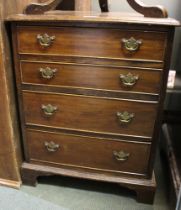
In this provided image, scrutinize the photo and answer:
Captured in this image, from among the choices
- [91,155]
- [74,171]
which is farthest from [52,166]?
[91,155]

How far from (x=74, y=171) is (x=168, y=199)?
505mm

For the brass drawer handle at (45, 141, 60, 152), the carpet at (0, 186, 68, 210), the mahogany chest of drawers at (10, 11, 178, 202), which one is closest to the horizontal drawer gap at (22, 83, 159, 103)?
the mahogany chest of drawers at (10, 11, 178, 202)

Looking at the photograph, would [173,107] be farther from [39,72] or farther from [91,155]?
[39,72]

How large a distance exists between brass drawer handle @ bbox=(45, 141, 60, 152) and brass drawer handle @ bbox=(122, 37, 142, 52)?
588mm

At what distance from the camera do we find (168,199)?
130 cm

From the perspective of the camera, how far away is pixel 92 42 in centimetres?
101

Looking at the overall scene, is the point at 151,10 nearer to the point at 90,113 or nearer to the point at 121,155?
the point at 90,113

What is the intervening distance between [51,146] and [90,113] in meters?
0.28

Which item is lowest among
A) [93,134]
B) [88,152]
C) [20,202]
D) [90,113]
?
[20,202]

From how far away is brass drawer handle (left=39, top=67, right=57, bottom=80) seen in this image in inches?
Answer: 42.8

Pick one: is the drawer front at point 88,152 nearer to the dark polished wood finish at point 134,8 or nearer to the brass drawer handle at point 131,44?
the brass drawer handle at point 131,44

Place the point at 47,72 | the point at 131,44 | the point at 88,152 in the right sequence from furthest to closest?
the point at 88,152 < the point at 47,72 < the point at 131,44

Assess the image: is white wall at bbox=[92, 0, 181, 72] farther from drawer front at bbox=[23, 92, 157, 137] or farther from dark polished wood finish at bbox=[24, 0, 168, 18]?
drawer front at bbox=[23, 92, 157, 137]

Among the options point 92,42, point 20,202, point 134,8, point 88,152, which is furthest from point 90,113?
point 20,202
